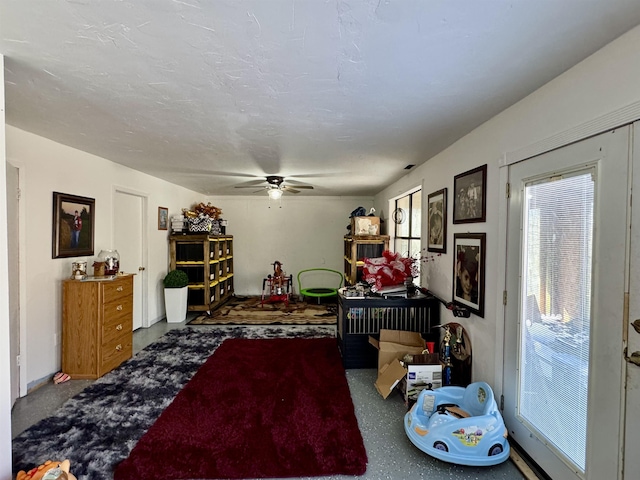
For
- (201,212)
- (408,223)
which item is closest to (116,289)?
(201,212)

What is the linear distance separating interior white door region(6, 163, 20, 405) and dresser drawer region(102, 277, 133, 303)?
60 centimetres

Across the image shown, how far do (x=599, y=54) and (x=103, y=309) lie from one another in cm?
395

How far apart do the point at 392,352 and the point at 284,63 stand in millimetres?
2474

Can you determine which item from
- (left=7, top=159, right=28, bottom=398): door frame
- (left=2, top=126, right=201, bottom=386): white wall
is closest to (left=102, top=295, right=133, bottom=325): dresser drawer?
(left=2, top=126, right=201, bottom=386): white wall

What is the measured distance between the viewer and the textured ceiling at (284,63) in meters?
1.11

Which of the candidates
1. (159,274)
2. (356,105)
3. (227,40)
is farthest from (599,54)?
(159,274)

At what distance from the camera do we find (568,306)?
1544 millimetres

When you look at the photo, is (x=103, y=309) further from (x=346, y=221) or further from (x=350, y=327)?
(x=346, y=221)

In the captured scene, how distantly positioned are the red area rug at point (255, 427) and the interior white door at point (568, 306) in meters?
1.09

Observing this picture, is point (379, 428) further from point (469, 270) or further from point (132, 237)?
point (132, 237)

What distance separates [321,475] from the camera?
1.73 metres

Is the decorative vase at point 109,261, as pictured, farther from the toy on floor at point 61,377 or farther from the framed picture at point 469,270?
the framed picture at point 469,270

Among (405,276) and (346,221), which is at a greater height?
(346,221)

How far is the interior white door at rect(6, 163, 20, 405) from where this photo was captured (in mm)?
2346
